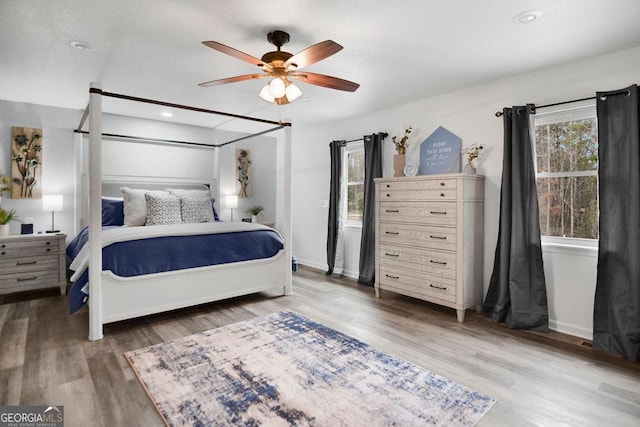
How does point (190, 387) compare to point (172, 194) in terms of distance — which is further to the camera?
point (172, 194)

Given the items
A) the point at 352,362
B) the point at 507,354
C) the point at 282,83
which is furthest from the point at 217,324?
the point at 507,354

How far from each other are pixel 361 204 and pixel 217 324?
2.68 meters

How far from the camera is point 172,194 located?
5020 mm

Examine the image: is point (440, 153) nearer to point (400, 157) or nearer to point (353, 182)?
point (400, 157)

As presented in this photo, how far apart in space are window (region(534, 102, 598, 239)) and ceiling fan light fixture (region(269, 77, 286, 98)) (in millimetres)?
2349

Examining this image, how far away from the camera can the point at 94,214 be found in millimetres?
2801

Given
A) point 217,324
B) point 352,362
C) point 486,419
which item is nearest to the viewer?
point 486,419

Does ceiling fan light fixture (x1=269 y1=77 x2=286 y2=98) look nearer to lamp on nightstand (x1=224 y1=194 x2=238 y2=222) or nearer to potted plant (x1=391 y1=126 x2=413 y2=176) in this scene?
potted plant (x1=391 y1=126 x2=413 y2=176)

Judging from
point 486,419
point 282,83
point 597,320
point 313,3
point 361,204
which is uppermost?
point 313,3

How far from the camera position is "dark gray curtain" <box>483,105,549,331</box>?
3.12 meters

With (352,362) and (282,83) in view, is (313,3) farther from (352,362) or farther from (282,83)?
(352,362)

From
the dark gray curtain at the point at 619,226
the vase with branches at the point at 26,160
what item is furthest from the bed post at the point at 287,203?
the vase with branches at the point at 26,160

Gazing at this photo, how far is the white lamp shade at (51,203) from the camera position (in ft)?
13.6

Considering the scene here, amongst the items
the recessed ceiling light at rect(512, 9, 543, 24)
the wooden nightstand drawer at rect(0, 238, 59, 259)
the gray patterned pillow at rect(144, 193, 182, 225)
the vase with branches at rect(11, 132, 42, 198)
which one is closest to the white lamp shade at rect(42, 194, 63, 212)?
the vase with branches at rect(11, 132, 42, 198)
